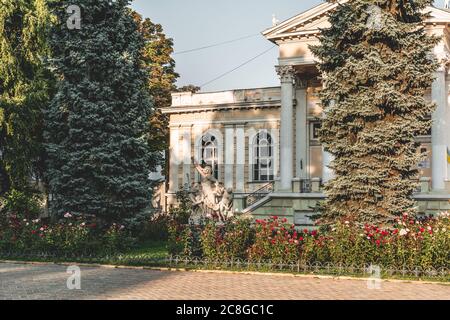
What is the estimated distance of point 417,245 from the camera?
13.5m

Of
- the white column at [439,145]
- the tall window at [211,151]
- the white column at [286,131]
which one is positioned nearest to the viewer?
the white column at [439,145]

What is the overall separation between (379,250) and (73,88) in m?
12.8

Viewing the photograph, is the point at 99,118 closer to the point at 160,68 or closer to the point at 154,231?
the point at 154,231

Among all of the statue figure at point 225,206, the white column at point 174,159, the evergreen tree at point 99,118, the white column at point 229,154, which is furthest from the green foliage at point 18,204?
the white column at point 174,159

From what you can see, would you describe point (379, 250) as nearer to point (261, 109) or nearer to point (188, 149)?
point (261, 109)

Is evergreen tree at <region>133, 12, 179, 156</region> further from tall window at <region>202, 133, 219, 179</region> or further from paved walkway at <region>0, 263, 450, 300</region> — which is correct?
paved walkway at <region>0, 263, 450, 300</region>

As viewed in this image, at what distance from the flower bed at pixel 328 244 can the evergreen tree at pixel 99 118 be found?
18.1ft

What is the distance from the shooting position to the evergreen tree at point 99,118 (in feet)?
67.6

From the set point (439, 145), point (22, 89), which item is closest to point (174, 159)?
point (22, 89)

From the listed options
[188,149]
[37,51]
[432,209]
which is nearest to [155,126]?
[188,149]

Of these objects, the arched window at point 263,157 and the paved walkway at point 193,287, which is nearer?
the paved walkway at point 193,287

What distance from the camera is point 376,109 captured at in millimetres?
Answer: 17281

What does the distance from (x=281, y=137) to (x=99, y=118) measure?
11219 mm

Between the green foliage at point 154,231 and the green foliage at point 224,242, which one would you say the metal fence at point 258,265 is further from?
the green foliage at point 154,231
